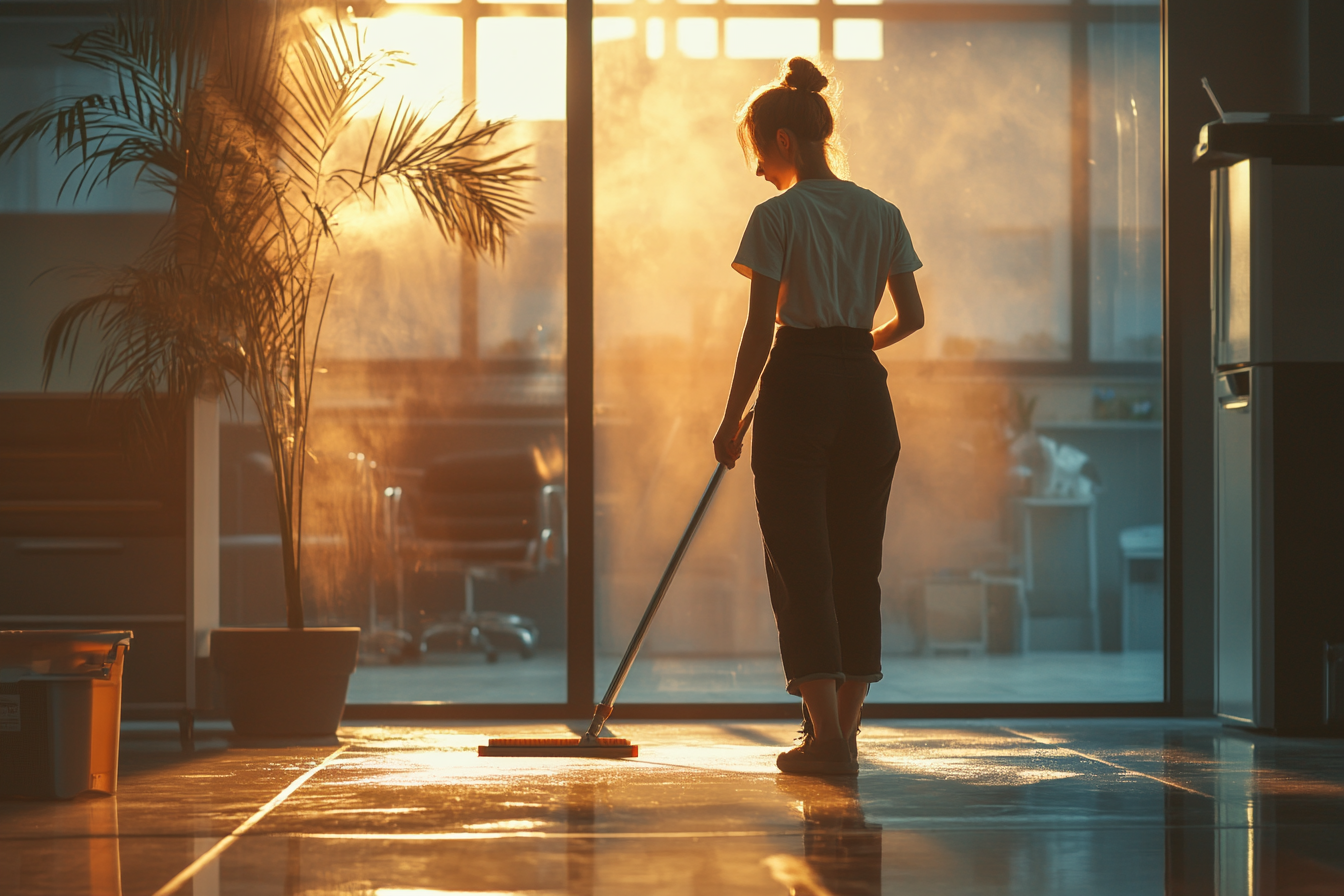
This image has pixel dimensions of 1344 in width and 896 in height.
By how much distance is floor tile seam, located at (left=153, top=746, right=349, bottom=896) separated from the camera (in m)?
1.74

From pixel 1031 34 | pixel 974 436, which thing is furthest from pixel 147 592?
pixel 1031 34

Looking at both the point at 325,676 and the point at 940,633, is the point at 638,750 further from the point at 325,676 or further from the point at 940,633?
the point at 940,633

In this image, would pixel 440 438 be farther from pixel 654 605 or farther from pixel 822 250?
pixel 822 250

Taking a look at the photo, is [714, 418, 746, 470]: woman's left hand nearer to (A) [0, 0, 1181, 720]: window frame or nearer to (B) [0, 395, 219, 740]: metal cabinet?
(A) [0, 0, 1181, 720]: window frame

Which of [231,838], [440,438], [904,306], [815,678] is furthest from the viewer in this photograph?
[440,438]

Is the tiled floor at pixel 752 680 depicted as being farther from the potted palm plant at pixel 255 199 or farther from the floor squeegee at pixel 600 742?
the floor squeegee at pixel 600 742

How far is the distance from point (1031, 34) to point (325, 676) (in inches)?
106

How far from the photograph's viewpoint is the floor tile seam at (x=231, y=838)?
174 cm

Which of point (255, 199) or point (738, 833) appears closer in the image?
point (738, 833)

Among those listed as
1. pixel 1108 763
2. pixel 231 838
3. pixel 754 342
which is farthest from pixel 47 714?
pixel 1108 763

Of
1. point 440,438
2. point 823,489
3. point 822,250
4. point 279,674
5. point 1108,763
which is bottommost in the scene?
point 1108,763

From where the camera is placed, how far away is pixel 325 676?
10.8 ft

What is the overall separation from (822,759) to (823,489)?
1.71 feet

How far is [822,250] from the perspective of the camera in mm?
2619
